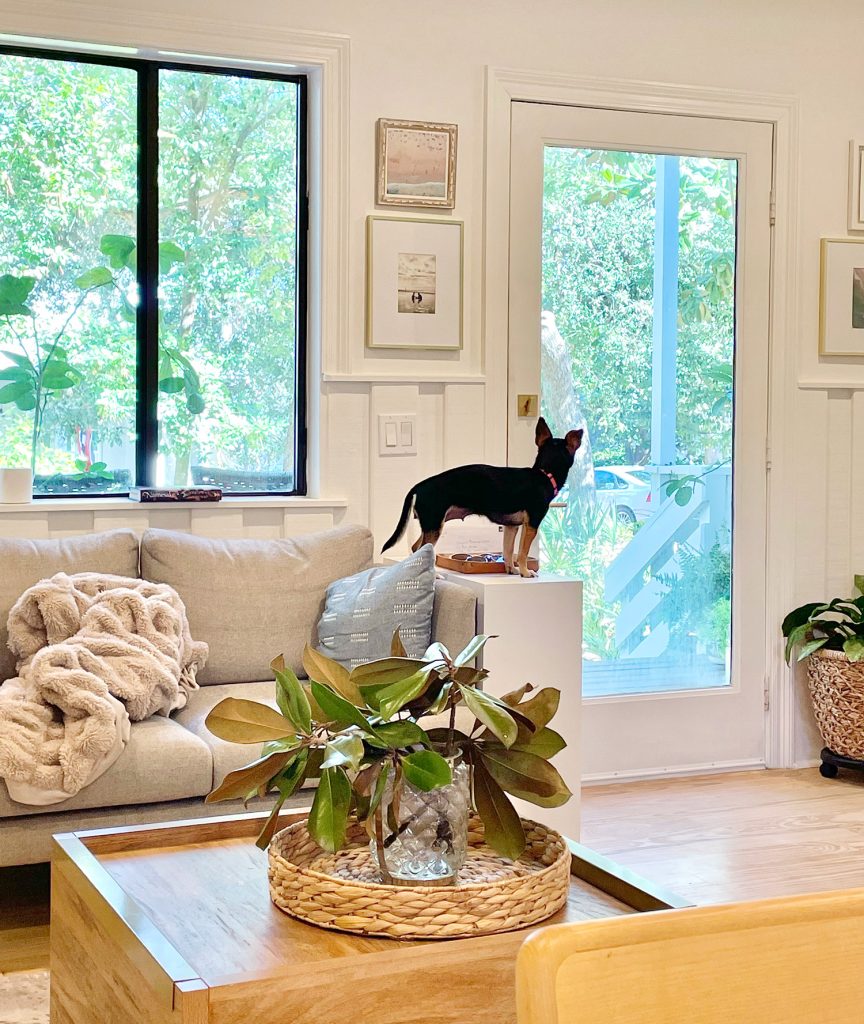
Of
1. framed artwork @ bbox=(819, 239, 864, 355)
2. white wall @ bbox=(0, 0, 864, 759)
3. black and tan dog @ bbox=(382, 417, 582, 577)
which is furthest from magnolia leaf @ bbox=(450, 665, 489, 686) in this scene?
framed artwork @ bbox=(819, 239, 864, 355)

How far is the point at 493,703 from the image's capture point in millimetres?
1529

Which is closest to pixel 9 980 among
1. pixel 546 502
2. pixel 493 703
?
pixel 493 703

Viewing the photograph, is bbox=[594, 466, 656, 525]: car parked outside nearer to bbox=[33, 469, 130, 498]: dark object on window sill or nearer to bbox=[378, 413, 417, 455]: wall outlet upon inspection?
bbox=[378, 413, 417, 455]: wall outlet

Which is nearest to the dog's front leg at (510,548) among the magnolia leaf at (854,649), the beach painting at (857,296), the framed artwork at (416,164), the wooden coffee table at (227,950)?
the framed artwork at (416,164)

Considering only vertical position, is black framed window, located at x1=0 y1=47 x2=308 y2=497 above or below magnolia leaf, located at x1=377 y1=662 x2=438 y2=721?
above

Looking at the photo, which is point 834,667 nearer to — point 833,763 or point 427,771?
point 833,763

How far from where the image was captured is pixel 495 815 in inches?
62.9

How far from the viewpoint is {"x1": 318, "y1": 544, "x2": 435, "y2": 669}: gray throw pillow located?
3232 millimetres

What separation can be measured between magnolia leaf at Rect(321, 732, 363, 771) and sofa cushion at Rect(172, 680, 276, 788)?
1.08m

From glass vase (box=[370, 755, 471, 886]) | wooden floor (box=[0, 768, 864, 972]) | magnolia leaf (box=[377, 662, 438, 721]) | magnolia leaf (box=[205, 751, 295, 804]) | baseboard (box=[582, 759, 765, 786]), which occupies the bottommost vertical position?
wooden floor (box=[0, 768, 864, 972])

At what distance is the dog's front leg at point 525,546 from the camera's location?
11.2ft

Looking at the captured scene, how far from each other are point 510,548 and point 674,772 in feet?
4.19

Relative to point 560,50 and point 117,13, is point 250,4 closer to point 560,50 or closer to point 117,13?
→ point 117,13

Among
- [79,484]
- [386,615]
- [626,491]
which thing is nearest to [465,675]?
[386,615]
